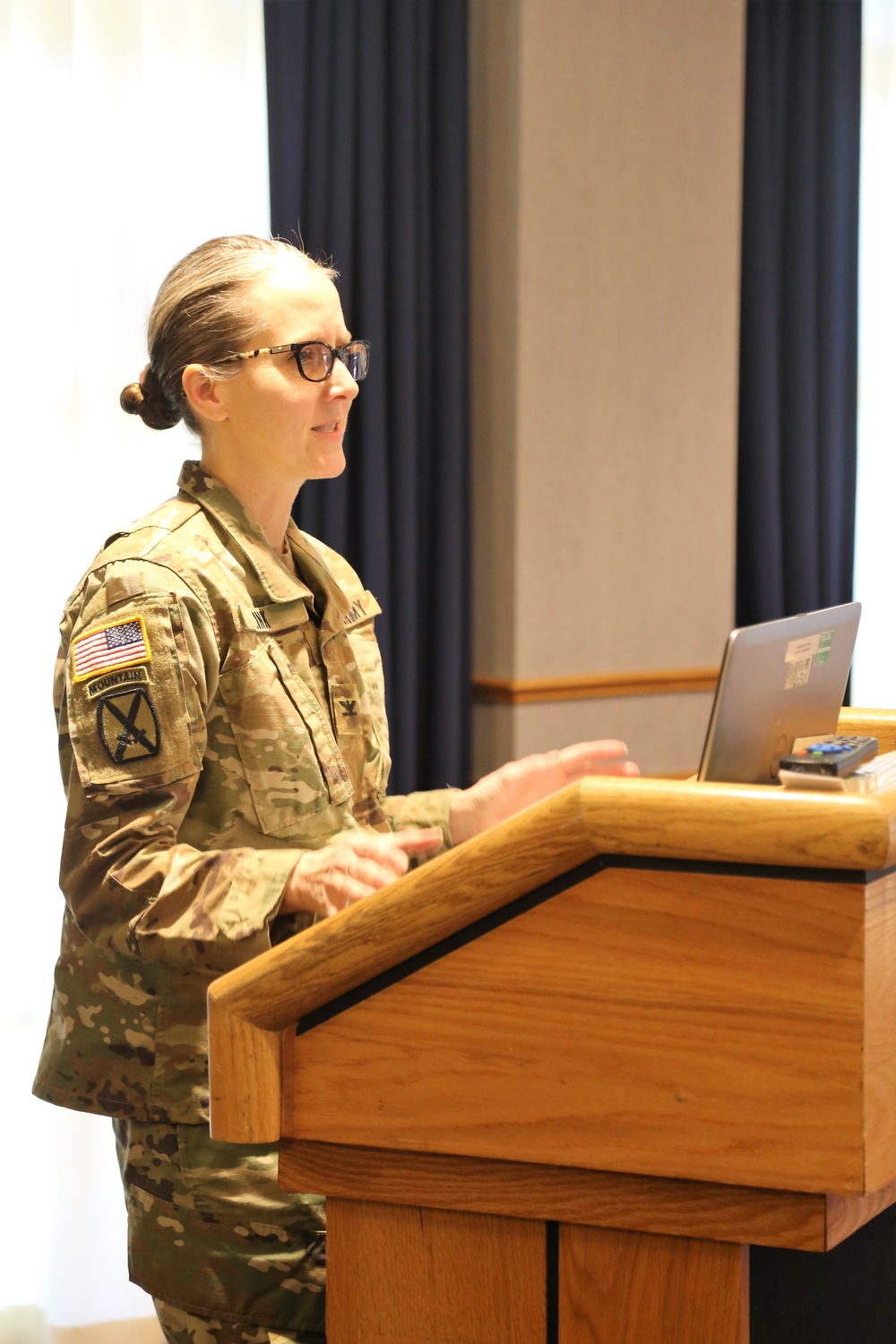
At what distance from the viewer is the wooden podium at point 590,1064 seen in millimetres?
800

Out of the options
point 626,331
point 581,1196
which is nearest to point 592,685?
point 626,331

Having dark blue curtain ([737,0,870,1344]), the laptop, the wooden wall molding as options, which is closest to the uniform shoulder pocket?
the laptop

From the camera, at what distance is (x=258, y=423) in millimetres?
1532

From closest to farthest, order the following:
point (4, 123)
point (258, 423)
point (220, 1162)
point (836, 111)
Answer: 1. point (220, 1162)
2. point (258, 423)
3. point (4, 123)
4. point (836, 111)

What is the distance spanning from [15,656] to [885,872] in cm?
220

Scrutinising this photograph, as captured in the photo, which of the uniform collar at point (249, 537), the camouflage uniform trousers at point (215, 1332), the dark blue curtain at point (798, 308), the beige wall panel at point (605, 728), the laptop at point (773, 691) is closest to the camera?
the laptop at point (773, 691)

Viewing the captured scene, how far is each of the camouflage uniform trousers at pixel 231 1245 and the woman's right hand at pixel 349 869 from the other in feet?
1.11

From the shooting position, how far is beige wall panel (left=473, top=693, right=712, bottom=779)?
3146 mm

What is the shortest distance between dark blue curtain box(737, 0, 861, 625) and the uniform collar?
7.36 ft

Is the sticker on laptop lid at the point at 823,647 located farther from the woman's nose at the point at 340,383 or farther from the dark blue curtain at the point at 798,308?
the dark blue curtain at the point at 798,308

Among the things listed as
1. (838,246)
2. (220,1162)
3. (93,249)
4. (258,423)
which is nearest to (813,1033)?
(220,1162)

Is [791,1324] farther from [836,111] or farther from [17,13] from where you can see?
[836,111]

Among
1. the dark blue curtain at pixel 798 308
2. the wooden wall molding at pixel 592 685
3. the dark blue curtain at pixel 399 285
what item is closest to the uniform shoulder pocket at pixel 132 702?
the dark blue curtain at pixel 399 285

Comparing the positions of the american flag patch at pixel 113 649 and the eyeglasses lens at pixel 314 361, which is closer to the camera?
the american flag patch at pixel 113 649
